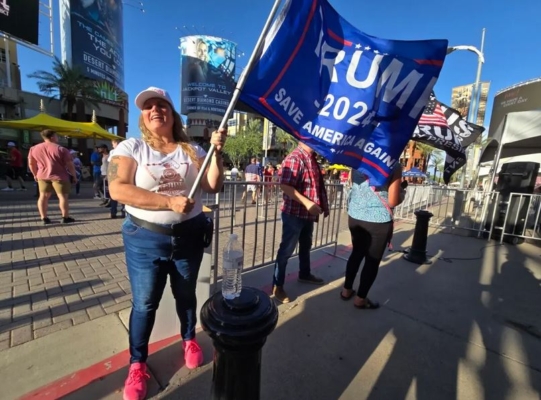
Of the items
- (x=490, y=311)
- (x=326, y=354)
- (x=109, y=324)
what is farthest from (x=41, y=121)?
(x=490, y=311)

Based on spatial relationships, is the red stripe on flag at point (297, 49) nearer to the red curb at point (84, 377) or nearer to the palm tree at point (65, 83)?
the red curb at point (84, 377)

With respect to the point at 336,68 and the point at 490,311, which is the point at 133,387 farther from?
the point at 490,311

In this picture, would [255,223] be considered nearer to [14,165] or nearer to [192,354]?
[192,354]

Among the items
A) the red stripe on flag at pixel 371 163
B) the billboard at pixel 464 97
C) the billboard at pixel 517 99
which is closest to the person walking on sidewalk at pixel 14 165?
the red stripe on flag at pixel 371 163

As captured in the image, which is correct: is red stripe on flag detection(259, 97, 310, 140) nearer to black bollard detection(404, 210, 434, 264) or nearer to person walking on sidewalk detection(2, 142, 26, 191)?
black bollard detection(404, 210, 434, 264)

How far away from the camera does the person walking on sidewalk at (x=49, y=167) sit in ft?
18.7

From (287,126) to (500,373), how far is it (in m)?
2.65

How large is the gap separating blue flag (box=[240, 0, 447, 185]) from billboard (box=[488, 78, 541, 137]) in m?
20.7

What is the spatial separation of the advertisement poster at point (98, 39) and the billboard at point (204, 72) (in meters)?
12.4

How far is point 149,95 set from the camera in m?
1.76

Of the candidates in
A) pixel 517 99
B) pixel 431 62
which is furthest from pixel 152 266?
pixel 517 99

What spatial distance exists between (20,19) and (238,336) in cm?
2392

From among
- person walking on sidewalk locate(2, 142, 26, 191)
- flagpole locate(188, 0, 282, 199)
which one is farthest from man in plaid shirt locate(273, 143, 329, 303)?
person walking on sidewalk locate(2, 142, 26, 191)

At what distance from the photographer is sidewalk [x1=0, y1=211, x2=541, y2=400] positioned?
1.99 metres
